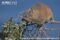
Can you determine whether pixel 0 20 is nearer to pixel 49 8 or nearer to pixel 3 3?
pixel 3 3

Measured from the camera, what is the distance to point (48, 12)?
1.33 m

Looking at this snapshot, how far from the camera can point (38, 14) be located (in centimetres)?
132

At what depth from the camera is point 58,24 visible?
1.31m

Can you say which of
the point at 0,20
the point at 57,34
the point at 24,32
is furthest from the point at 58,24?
the point at 0,20

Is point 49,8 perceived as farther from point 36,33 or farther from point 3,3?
point 3,3

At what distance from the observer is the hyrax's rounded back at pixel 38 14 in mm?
1309

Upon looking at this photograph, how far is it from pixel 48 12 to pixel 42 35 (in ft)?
0.70

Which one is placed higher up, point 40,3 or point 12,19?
point 40,3

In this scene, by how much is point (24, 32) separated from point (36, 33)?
0.35ft

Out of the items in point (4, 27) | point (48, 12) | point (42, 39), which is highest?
point (48, 12)

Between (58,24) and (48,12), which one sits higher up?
(48,12)

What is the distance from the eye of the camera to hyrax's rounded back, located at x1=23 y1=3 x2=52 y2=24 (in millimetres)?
1309

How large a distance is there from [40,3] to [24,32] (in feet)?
0.98

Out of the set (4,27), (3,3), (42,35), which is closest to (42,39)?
(42,35)
